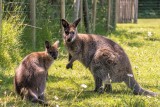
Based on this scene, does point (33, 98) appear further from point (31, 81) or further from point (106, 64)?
point (106, 64)

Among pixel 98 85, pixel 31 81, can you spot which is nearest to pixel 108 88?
pixel 98 85

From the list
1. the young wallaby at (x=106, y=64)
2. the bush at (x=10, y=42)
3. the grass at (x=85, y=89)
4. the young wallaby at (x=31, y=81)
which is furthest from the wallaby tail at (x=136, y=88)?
the bush at (x=10, y=42)

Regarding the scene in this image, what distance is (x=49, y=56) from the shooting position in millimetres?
6777

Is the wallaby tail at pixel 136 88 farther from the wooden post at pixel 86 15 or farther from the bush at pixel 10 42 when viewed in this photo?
the wooden post at pixel 86 15

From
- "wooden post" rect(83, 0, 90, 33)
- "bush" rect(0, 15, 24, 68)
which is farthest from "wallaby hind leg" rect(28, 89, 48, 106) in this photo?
"wooden post" rect(83, 0, 90, 33)

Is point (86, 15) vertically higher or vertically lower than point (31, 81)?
higher

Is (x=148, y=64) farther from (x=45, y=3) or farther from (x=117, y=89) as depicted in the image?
(x=45, y=3)

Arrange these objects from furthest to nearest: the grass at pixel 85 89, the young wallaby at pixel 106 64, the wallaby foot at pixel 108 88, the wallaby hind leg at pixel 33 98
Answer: the wallaby foot at pixel 108 88 → the young wallaby at pixel 106 64 → the grass at pixel 85 89 → the wallaby hind leg at pixel 33 98

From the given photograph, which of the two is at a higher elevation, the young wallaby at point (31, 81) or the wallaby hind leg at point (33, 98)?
the young wallaby at point (31, 81)

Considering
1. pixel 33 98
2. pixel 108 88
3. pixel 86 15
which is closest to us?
pixel 33 98

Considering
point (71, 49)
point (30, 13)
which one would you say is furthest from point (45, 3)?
point (71, 49)

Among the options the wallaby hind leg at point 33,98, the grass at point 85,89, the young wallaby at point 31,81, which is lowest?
the grass at point 85,89

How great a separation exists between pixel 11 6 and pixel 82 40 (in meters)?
3.83

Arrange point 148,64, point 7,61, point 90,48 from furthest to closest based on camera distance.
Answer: point 148,64 → point 7,61 → point 90,48
